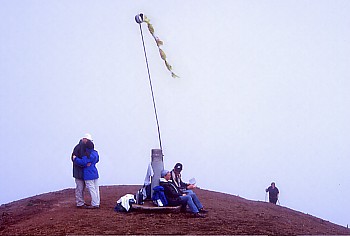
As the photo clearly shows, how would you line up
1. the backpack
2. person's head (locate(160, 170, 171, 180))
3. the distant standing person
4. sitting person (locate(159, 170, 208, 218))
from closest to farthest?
sitting person (locate(159, 170, 208, 218)), the backpack, person's head (locate(160, 170, 171, 180)), the distant standing person

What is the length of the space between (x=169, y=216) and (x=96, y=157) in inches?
101

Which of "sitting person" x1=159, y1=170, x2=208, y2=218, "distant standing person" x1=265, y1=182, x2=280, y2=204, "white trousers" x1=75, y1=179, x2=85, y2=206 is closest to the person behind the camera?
"sitting person" x1=159, y1=170, x2=208, y2=218

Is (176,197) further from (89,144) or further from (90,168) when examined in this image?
(89,144)

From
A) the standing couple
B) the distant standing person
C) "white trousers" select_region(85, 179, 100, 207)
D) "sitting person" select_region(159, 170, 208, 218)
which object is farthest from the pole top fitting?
the distant standing person

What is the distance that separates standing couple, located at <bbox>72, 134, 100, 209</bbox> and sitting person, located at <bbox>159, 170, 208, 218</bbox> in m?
1.79

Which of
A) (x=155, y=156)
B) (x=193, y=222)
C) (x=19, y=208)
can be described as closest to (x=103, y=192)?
(x=19, y=208)

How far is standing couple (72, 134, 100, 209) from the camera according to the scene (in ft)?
39.9

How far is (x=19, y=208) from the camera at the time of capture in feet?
46.8

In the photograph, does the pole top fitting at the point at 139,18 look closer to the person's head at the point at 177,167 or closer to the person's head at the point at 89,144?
the person's head at the point at 89,144

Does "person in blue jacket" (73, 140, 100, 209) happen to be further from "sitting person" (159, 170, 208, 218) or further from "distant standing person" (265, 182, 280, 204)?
"distant standing person" (265, 182, 280, 204)

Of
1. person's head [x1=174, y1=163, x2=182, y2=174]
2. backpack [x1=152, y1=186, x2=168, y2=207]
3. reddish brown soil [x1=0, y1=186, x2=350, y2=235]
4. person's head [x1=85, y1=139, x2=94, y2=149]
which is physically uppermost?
person's head [x1=85, y1=139, x2=94, y2=149]

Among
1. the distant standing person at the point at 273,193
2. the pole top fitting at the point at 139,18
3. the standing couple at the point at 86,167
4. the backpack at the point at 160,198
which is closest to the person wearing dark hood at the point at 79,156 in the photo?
the standing couple at the point at 86,167

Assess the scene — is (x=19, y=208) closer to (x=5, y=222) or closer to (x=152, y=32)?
(x=5, y=222)

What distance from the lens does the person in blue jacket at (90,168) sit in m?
12.1
